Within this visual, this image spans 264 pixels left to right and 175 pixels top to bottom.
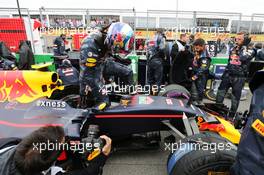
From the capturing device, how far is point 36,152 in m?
1.14

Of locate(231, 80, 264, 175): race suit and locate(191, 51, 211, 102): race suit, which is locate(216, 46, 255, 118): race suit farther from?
locate(231, 80, 264, 175): race suit

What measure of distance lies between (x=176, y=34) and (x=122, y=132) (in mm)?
5246

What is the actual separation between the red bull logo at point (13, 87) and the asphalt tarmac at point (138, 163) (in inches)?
49.3

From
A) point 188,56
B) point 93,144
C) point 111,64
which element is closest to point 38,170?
point 93,144

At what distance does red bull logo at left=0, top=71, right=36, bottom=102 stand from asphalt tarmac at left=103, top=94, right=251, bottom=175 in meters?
1.25

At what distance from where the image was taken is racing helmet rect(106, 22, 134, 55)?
2.50 m

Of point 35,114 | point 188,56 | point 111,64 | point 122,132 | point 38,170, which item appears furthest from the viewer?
point 188,56

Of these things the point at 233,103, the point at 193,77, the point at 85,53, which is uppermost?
the point at 85,53

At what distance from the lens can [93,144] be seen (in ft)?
5.81

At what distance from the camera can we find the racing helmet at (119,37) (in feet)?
8.21

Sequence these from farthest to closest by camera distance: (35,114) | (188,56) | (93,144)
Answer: (188,56) → (35,114) → (93,144)

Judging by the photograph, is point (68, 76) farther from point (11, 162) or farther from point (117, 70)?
point (11, 162)

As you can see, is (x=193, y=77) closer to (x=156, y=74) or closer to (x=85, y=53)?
(x=156, y=74)

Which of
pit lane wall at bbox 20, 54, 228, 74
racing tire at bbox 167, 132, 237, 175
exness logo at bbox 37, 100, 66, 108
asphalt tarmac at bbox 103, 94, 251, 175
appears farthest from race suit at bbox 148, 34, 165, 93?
racing tire at bbox 167, 132, 237, 175
